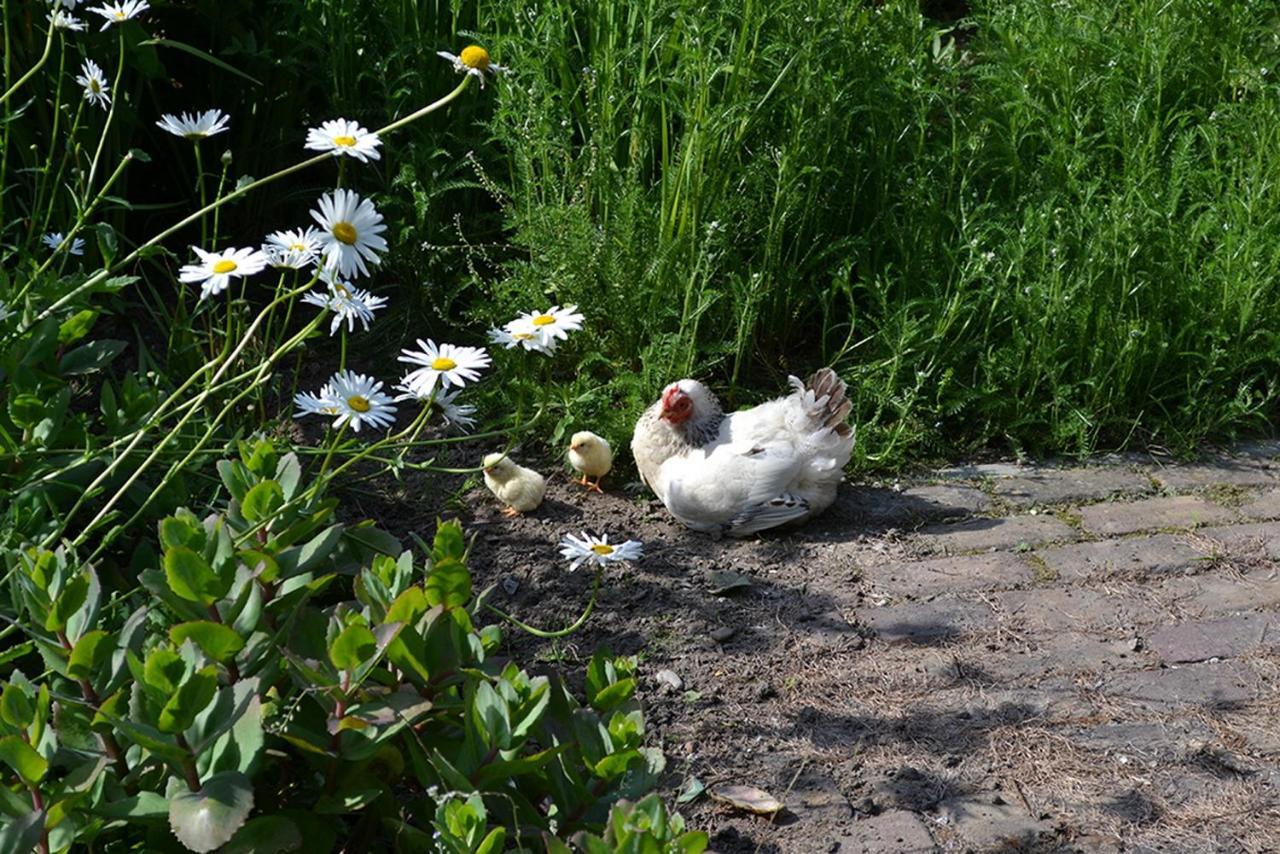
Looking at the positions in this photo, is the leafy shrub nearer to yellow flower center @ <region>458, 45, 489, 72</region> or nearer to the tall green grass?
yellow flower center @ <region>458, 45, 489, 72</region>

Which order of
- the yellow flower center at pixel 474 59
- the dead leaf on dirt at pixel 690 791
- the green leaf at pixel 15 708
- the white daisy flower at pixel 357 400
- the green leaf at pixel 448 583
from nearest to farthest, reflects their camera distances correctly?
1. the green leaf at pixel 15 708
2. the green leaf at pixel 448 583
3. the yellow flower center at pixel 474 59
4. the white daisy flower at pixel 357 400
5. the dead leaf on dirt at pixel 690 791

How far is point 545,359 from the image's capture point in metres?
3.89

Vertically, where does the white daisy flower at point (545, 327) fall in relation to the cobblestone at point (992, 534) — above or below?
above

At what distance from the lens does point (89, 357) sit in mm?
3066

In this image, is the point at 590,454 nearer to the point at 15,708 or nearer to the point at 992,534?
the point at 992,534

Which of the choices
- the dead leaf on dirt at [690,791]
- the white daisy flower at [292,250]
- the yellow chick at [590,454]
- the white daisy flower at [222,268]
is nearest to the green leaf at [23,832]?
the white daisy flower at [222,268]

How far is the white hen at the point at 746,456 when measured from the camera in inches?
141

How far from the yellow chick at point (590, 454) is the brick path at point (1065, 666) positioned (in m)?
Result: 0.64

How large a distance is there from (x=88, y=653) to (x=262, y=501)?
1.20 feet

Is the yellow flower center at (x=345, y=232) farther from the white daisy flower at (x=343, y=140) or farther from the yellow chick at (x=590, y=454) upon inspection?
the yellow chick at (x=590, y=454)

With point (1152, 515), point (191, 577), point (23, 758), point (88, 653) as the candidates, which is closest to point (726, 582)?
point (1152, 515)

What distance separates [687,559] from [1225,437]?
68.2 inches

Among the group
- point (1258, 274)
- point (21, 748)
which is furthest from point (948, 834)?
point (1258, 274)

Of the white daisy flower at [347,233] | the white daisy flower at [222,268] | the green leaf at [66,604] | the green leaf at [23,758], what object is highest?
the white daisy flower at [347,233]
